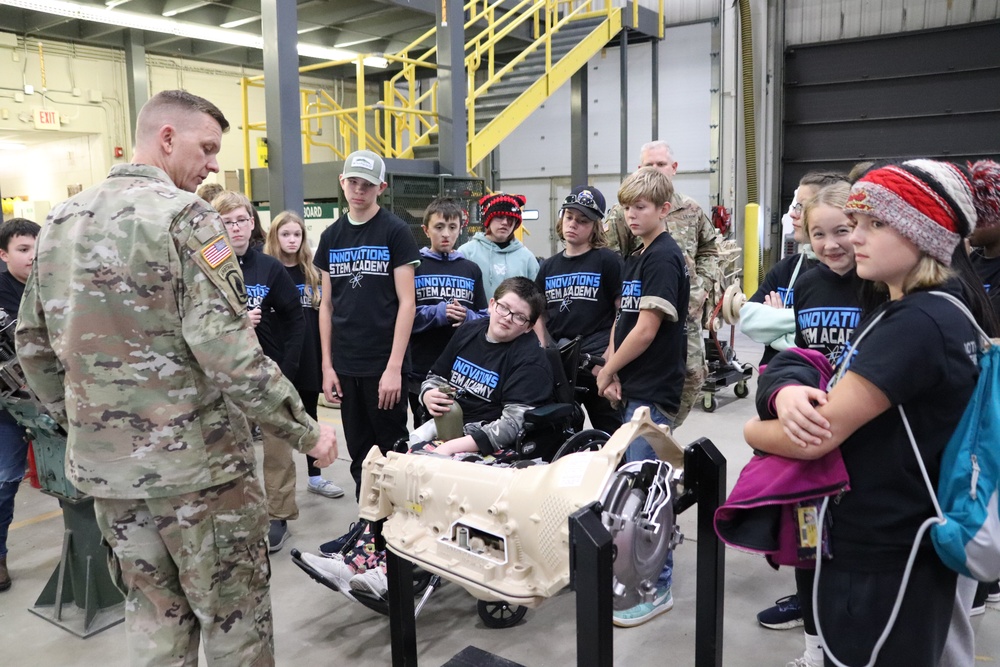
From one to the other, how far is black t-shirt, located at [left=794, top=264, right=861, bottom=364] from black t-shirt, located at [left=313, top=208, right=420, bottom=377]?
5.54 ft

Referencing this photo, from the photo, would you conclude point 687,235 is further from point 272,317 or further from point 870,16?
point 870,16

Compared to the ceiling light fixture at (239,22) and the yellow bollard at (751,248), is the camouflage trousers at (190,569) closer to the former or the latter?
the yellow bollard at (751,248)

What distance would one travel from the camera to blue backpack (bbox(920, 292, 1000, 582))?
1.38 metres

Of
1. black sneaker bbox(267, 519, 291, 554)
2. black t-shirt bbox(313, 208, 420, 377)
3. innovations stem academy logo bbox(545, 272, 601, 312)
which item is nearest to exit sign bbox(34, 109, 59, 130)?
black t-shirt bbox(313, 208, 420, 377)

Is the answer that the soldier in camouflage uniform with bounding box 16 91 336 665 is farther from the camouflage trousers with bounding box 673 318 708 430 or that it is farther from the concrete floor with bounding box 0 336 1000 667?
the camouflage trousers with bounding box 673 318 708 430

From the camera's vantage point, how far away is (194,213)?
72.2 inches

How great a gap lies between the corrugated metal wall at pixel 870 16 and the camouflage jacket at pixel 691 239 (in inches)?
314

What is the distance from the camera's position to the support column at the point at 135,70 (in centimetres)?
1096

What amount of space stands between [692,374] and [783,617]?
105 centimetres

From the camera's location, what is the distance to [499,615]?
2.83 m

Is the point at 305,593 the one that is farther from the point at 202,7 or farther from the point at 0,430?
the point at 202,7

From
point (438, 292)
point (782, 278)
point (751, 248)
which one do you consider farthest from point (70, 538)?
point (751, 248)

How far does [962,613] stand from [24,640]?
312cm

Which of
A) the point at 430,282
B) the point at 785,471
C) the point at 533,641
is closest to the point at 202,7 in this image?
the point at 430,282
